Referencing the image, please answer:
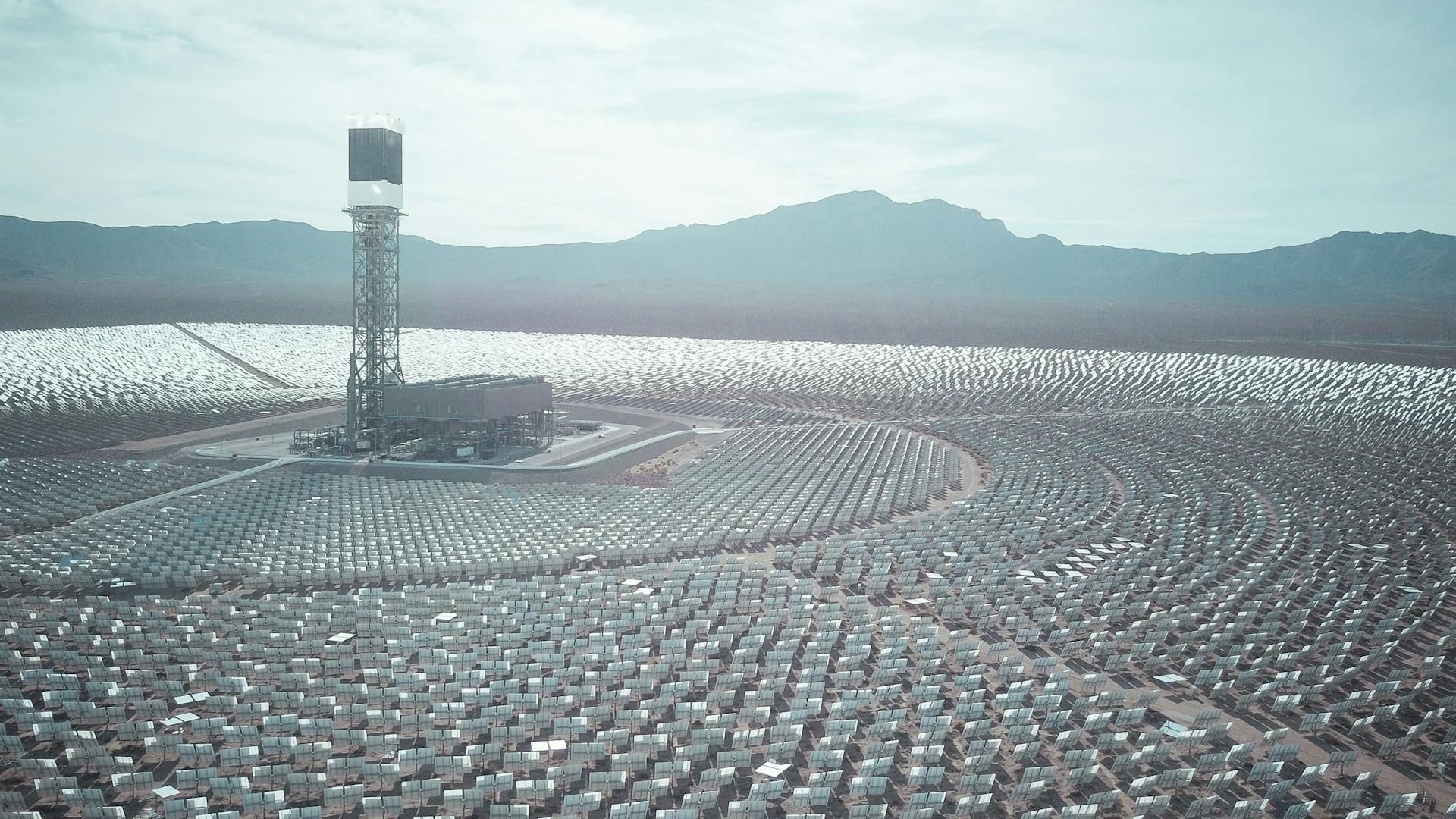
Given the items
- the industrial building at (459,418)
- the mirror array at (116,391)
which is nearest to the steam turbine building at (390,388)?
the industrial building at (459,418)

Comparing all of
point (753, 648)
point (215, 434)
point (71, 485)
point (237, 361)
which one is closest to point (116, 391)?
point (215, 434)

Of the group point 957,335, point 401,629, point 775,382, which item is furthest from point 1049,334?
point 401,629

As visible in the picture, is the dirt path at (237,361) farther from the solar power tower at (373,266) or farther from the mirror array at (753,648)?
the mirror array at (753,648)

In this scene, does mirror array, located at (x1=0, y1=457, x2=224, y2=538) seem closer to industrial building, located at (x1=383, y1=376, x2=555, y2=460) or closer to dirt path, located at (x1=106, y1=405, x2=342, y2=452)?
dirt path, located at (x1=106, y1=405, x2=342, y2=452)

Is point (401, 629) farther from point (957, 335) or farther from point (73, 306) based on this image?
point (73, 306)

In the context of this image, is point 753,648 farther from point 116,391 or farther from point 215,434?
point 116,391

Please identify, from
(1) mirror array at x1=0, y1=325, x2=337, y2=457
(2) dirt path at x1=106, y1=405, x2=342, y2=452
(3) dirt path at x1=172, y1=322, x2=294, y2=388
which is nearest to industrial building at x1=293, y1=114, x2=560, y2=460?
(2) dirt path at x1=106, y1=405, x2=342, y2=452
